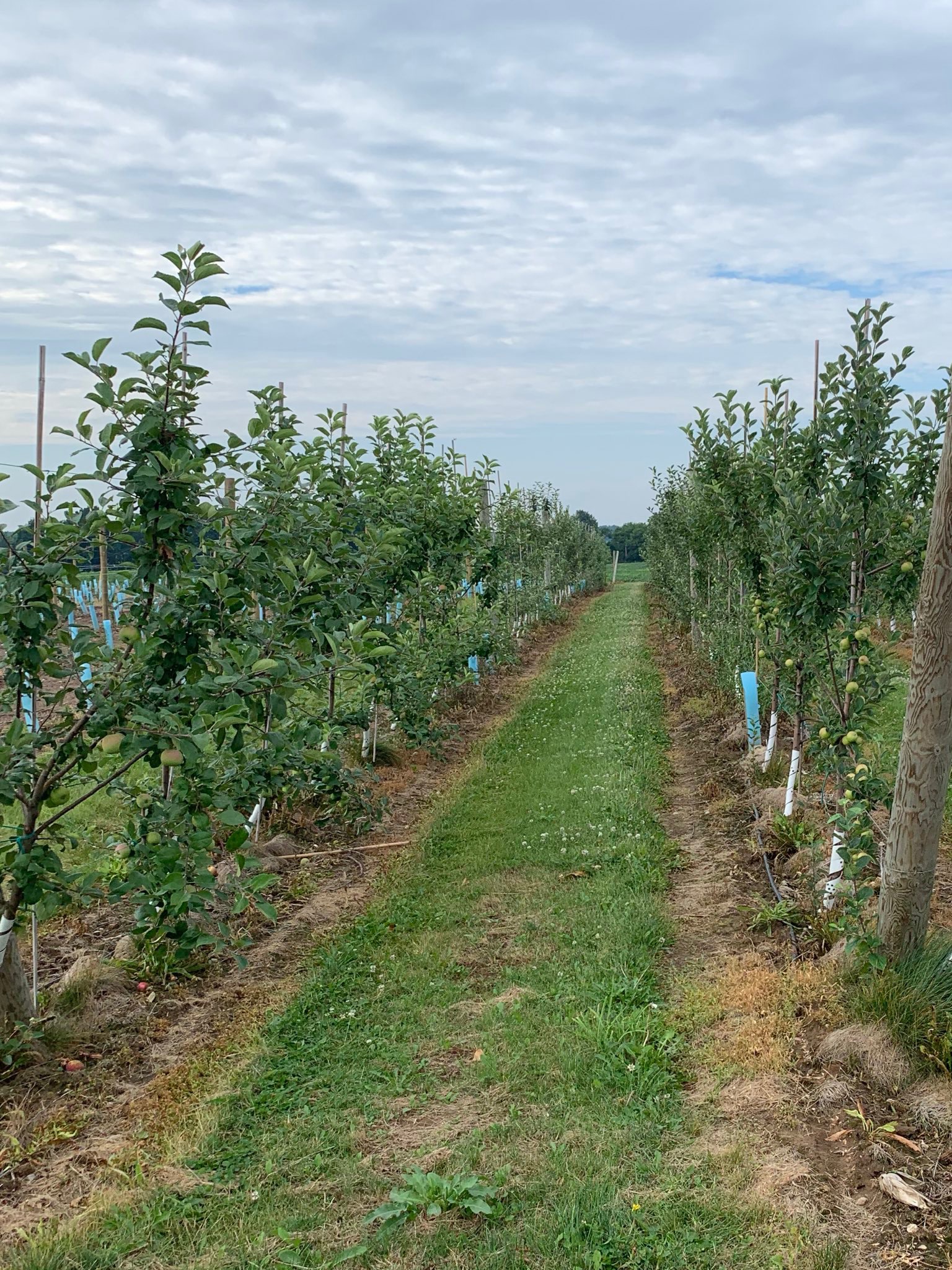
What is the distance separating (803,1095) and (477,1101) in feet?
4.50

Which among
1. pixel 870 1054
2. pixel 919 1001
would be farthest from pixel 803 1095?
pixel 919 1001

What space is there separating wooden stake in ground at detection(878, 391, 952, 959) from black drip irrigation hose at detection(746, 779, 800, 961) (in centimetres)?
85

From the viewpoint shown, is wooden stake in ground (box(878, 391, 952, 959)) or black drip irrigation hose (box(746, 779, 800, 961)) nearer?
wooden stake in ground (box(878, 391, 952, 959))

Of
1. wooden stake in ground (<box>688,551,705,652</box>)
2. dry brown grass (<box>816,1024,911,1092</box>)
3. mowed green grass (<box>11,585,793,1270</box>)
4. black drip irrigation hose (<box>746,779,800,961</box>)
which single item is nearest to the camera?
mowed green grass (<box>11,585,793,1270</box>)

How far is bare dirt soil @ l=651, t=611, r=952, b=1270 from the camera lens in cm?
312

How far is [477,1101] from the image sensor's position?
3.90 m

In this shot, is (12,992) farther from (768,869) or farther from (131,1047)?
(768,869)

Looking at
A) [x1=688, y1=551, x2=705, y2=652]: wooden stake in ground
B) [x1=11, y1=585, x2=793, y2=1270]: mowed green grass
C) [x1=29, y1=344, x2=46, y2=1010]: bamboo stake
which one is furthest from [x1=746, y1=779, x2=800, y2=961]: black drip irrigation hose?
[x1=688, y1=551, x2=705, y2=652]: wooden stake in ground

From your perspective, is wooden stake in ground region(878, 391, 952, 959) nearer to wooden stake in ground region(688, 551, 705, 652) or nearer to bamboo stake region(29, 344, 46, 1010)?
bamboo stake region(29, 344, 46, 1010)

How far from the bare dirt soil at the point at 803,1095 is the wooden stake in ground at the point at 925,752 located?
55 cm

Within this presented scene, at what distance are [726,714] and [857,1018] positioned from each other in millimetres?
7225

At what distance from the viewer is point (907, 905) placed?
164 inches

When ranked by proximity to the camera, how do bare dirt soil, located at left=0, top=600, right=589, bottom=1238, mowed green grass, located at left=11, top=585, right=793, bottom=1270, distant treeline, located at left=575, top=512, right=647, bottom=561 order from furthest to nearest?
1. distant treeline, located at left=575, top=512, right=647, bottom=561
2. bare dirt soil, located at left=0, top=600, right=589, bottom=1238
3. mowed green grass, located at left=11, top=585, right=793, bottom=1270

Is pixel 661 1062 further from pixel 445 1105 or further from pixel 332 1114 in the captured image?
pixel 332 1114
